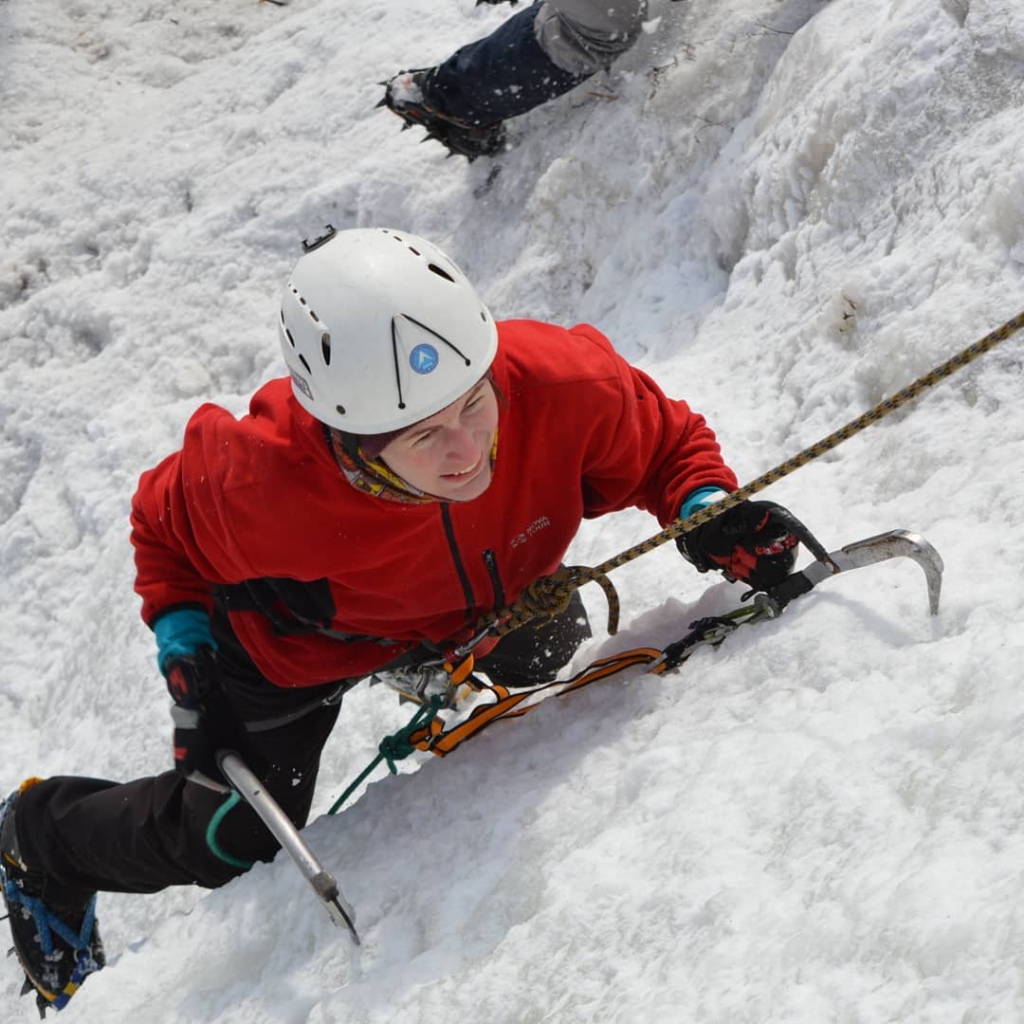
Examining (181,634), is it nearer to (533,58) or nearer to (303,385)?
(303,385)

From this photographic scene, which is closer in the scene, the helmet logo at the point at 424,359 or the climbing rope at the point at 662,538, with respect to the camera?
the climbing rope at the point at 662,538

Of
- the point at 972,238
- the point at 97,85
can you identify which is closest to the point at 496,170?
the point at 972,238

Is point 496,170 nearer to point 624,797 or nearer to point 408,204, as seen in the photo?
point 408,204

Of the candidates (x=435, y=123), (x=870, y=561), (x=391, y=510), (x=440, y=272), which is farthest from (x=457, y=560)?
(x=435, y=123)

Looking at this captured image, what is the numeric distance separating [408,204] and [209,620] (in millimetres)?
3797

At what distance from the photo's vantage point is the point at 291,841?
2693 millimetres

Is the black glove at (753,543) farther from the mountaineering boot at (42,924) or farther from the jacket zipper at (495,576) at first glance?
the mountaineering boot at (42,924)

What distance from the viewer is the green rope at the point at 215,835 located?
334cm

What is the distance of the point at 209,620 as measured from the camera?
3.40 meters

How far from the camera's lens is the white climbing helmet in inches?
101

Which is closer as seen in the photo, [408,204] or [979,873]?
[979,873]

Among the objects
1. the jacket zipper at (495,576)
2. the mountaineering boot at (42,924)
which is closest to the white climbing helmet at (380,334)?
the jacket zipper at (495,576)

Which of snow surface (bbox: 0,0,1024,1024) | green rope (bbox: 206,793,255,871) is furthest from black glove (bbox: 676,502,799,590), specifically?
green rope (bbox: 206,793,255,871)

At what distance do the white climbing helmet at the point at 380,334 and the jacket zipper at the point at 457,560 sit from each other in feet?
1.34
